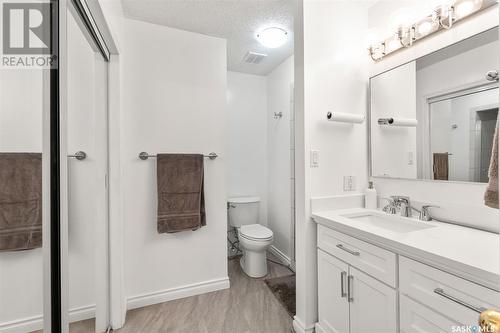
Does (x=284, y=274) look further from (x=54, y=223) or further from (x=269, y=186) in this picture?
(x=54, y=223)

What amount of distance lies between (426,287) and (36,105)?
5.14 feet

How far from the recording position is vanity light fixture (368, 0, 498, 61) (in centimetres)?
128

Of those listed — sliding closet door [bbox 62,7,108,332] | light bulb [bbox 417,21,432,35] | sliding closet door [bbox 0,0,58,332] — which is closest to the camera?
sliding closet door [bbox 0,0,58,332]

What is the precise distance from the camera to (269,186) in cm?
323

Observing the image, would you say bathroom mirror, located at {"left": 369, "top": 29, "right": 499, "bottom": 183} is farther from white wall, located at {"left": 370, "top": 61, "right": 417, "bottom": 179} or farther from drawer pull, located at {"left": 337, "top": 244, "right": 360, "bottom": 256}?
drawer pull, located at {"left": 337, "top": 244, "right": 360, "bottom": 256}

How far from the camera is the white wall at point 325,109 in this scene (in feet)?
5.28

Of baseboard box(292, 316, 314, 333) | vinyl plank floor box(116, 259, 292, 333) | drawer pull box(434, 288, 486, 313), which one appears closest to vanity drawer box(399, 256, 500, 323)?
drawer pull box(434, 288, 486, 313)

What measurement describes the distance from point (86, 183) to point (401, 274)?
5.42ft

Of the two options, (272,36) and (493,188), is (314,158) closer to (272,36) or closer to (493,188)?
(493,188)

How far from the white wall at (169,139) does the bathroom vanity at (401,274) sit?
110 centimetres

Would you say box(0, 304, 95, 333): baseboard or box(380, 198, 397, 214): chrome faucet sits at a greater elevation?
box(380, 198, 397, 214): chrome faucet

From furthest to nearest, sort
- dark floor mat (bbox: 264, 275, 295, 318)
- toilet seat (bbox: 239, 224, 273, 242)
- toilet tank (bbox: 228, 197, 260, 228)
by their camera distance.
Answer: toilet tank (bbox: 228, 197, 260, 228) → toilet seat (bbox: 239, 224, 273, 242) → dark floor mat (bbox: 264, 275, 295, 318)

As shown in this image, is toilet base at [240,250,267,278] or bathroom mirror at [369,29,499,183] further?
toilet base at [240,250,267,278]

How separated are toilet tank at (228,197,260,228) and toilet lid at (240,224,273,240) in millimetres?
132
